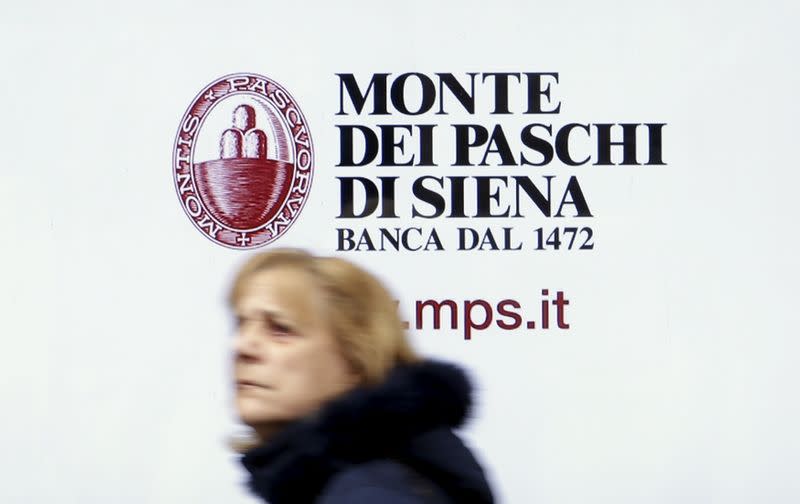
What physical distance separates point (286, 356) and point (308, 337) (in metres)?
0.04

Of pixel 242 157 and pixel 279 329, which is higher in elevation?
pixel 242 157

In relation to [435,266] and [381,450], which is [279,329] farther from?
[435,266]

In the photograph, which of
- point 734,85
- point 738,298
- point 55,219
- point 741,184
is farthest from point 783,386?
point 55,219

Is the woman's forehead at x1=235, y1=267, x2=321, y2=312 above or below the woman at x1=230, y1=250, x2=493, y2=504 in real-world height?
above

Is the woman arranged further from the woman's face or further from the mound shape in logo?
the mound shape in logo

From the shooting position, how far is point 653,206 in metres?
2.68

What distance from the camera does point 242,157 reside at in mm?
2703

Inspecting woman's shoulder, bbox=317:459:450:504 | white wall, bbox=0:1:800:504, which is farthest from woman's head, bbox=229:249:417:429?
white wall, bbox=0:1:800:504

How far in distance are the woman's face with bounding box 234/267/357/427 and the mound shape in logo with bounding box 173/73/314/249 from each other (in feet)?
3.92

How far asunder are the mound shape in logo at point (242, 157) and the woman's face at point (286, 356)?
47.0 inches

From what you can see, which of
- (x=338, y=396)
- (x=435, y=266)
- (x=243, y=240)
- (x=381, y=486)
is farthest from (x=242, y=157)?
(x=381, y=486)

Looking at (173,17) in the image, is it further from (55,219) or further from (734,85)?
(734,85)

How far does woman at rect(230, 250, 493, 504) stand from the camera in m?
1.35

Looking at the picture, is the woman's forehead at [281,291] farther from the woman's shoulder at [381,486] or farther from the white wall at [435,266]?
the white wall at [435,266]
